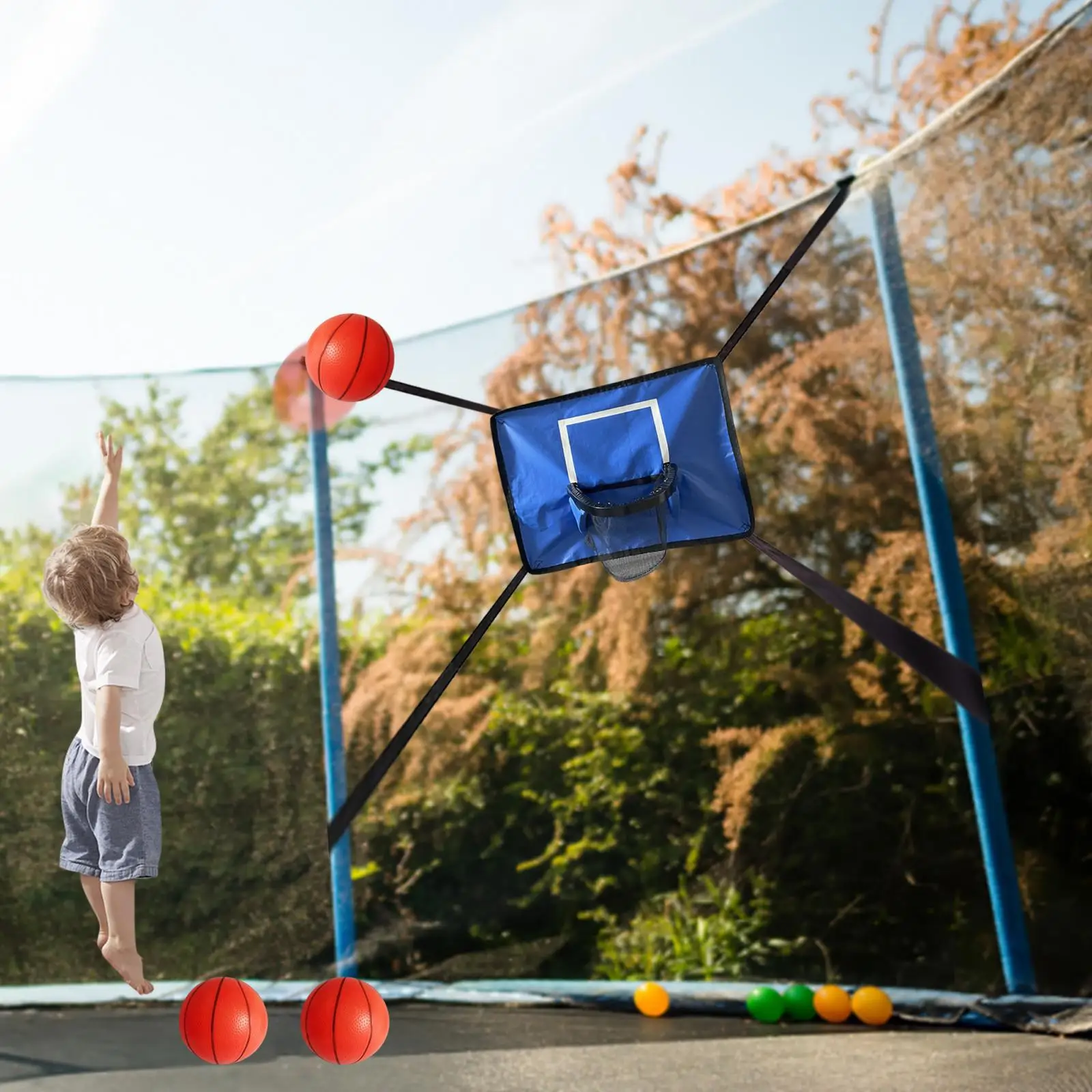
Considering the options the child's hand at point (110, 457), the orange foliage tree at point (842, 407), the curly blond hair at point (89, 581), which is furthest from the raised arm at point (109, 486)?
the orange foliage tree at point (842, 407)

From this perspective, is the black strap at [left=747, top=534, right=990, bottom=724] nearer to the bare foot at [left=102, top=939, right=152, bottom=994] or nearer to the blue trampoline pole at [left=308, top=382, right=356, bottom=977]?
the bare foot at [left=102, top=939, right=152, bottom=994]

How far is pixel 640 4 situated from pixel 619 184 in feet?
4.08

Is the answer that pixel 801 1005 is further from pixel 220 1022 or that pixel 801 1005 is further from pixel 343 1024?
pixel 220 1022

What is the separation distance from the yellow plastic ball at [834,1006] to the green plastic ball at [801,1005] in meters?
0.04

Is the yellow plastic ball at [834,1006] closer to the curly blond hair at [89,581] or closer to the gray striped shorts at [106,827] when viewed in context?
the gray striped shorts at [106,827]

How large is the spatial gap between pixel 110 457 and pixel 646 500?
1139 millimetres

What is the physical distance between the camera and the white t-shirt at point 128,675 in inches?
76.0

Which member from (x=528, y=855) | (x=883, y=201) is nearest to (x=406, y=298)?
(x=883, y=201)

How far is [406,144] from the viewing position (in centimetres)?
396

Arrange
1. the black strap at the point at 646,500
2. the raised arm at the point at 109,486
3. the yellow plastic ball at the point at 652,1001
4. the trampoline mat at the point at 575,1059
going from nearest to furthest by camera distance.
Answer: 1. the black strap at the point at 646,500
2. the raised arm at the point at 109,486
3. the trampoline mat at the point at 575,1059
4. the yellow plastic ball at the point at 652,1001

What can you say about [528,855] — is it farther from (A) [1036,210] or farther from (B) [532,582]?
(A) [1036,210]

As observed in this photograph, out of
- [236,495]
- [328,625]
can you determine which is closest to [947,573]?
[328,625]

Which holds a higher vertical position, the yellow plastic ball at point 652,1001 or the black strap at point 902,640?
the black strap at point 902,640

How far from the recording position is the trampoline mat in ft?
8.64
